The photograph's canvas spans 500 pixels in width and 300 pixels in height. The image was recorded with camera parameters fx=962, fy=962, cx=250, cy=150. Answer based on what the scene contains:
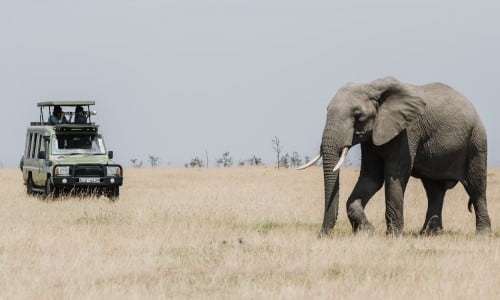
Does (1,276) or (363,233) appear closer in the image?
(1,276)

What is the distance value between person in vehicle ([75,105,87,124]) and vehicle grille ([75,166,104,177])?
87.8 inches

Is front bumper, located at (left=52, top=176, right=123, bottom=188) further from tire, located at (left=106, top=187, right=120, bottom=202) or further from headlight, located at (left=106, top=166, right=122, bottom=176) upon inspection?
tire, located at (left=106, top=187, right=120, bottom=202)

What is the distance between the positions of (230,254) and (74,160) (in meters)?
12.1

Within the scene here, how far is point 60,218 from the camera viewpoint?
60.2ft

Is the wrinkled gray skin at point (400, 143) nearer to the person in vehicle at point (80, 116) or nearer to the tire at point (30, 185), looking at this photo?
the person in vehicle at point (80, 116)

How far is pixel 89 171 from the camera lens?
933 inches

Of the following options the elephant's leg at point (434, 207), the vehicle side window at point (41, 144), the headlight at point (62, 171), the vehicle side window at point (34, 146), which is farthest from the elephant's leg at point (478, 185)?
the vehicle side window at point (34, 146)

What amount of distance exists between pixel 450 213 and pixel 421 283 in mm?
9943

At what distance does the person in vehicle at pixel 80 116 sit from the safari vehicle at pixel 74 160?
57 millimetres

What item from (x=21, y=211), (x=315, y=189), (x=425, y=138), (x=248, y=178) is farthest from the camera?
(x=248, y=178)

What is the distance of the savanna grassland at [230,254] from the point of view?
10.3m

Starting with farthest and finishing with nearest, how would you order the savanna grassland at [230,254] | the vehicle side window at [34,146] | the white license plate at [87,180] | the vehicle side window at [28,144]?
the vehicle side window at [28,144], the vehicle side window at [34,146], the white license plate at [87,180], the savanna grassland at [230,254]

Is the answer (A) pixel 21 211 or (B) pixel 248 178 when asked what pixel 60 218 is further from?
(B) pixel 248 178

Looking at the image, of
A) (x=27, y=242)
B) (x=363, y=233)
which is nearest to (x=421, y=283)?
(x=363, y=233)
